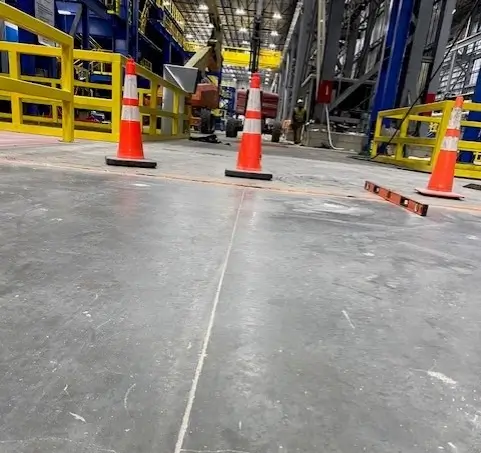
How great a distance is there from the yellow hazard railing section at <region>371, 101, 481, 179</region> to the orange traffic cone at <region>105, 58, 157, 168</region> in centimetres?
269

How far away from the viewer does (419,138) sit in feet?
20.0

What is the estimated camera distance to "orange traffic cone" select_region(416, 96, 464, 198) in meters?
3.21

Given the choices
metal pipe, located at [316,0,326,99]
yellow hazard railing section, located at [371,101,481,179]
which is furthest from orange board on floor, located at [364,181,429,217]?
metal pipe, located at [316,0,326,99]

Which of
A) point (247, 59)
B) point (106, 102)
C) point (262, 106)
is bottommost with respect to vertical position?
point (106, 102)

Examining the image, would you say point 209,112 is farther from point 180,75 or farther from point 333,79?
point 180,75

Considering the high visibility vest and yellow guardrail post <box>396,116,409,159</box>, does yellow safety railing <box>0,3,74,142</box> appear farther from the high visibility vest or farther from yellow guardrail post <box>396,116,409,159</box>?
the high visibility vest

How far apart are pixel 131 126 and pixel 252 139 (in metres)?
1.04

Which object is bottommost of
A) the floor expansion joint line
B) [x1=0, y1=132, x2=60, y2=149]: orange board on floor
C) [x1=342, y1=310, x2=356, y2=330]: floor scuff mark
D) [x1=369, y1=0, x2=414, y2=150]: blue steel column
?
[x1=0, y1=132, x2=60, y2=149]: orange board on floor

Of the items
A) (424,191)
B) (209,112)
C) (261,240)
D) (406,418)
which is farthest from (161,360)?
(209,112)

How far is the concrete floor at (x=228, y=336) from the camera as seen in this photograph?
1.97ft

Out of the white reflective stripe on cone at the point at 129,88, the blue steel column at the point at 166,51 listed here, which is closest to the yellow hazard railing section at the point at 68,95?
the white reflective stripe on cone at the point at 129,88

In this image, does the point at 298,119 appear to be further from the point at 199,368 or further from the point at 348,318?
the point at 199,368

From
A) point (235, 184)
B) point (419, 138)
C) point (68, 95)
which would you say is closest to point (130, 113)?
point (235, 184)

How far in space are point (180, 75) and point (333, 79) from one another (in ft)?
15.9
